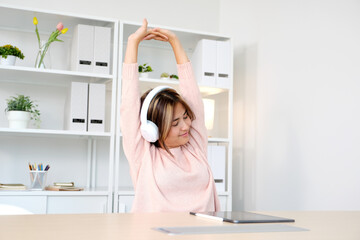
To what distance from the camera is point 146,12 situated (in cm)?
345

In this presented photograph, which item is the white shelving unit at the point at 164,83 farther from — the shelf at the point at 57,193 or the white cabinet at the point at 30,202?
the white cabinet at the point at 30,202

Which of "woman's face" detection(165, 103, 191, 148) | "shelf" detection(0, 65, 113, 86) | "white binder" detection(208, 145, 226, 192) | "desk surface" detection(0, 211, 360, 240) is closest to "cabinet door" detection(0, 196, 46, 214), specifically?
"shelf" detection(0, 65, 113, 86)

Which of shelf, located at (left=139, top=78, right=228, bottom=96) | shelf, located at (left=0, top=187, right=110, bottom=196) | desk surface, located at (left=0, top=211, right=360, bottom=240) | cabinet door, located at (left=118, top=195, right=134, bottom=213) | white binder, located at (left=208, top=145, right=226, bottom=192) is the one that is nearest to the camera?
desk surface, located at (left=0, top=211, right=360, bottom=240)

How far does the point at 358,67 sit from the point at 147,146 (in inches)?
50.1

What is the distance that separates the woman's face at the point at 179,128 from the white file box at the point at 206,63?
4.44 ft

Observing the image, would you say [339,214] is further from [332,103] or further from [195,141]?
[332,103]

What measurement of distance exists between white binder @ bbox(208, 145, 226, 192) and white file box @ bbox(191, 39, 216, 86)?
1.45 ft

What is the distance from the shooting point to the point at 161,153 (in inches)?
67.1

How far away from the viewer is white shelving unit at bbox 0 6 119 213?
2734mm

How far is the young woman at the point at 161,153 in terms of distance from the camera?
1.61 meters

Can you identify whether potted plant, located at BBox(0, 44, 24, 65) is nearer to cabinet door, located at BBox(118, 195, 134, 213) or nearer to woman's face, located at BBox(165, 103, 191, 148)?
cabinet door, located at BBox(118, 195, 134, 213)

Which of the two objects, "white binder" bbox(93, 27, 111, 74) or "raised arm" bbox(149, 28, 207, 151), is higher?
"white binder" bbox(93, 27, 111, 74)

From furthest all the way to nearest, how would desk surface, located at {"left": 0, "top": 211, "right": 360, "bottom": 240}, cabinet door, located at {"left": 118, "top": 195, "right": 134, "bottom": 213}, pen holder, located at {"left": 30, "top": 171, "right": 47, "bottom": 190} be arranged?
cabinet door, located at {"left": 118, "top": 195, "right": 134, "bottom": 213} → pen holder, located at {"left": 30, "top": 171, "right": 47, "bottom": 190} → desk surface, located at {"left": 0, "top": 211, "right": 360, "bottom": 240}

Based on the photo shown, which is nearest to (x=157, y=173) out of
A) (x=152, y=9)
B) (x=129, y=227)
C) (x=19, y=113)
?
(x=129, y=227)
